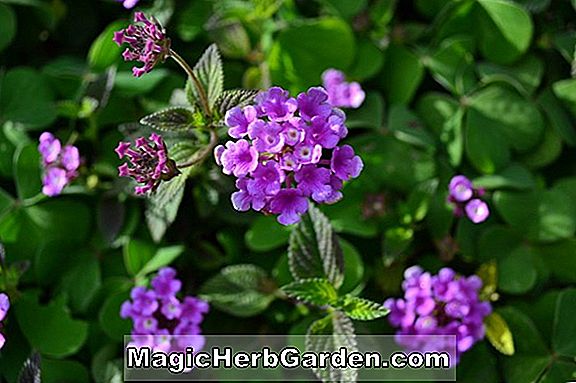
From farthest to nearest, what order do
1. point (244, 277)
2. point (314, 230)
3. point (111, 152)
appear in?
point (111, 152), point (244, 277), point (314, 230)

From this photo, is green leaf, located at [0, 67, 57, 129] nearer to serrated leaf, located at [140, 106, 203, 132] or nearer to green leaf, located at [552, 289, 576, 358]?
serrated leaf, located at [140, 106, 203, 132]

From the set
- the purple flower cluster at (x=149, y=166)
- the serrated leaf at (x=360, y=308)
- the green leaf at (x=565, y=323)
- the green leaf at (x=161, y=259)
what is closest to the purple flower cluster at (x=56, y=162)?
the green leaf at (x=161, y=259)

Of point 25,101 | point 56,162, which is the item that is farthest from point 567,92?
point 25,101

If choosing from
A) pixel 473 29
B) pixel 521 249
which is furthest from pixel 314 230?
pixel 473 29

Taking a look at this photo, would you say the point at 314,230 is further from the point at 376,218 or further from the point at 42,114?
the point at 42,114

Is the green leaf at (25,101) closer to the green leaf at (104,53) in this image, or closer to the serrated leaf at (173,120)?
the green leaf at (104,53)

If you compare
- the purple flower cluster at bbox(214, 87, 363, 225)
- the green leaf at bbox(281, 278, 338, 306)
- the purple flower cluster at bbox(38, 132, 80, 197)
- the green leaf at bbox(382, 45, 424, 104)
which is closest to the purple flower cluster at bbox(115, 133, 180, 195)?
the purple flower cluster at bbox(214, 87, 363, 225)
